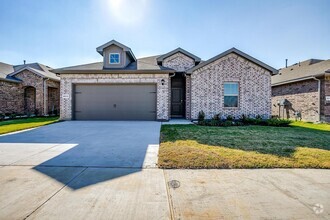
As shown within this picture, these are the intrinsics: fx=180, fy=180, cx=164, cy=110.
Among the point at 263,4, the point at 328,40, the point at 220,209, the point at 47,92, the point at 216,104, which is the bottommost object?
the point at 220,209

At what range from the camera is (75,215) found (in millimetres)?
2016

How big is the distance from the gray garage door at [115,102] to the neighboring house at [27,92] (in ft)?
20.4

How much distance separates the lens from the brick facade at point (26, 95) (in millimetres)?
15102

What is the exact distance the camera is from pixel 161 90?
1123 cm

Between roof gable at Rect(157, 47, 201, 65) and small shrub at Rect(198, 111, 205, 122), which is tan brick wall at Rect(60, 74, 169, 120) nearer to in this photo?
small shrub at Rect(198, 111, 205, 122)

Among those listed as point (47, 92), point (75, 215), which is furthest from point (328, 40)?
point (47, 92)

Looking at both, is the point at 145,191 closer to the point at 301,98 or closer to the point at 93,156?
the point at 93,156

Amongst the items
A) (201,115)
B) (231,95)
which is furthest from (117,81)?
(231,95)

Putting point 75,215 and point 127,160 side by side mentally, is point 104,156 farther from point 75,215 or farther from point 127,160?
point 75,215

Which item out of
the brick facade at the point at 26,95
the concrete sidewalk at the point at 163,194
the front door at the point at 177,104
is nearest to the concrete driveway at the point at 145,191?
the concrete sidewalk at the point at 163,194

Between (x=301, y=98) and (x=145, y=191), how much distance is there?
1520 cm

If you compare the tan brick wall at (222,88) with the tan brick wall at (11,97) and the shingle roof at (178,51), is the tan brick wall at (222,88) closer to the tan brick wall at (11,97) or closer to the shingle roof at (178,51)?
the shingle roof at (178,51)

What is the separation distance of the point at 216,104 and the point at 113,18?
25.3 ft

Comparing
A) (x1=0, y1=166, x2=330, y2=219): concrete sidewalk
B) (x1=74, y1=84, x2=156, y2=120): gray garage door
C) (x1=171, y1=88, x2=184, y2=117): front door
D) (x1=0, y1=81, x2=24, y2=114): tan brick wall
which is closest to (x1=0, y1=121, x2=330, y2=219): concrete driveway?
(x1=0, y1=166, x2=330, y2=219): concrete sidewalk
